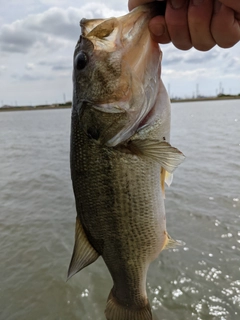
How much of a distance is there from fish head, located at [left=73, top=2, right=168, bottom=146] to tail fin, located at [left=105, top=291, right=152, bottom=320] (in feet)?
4.37

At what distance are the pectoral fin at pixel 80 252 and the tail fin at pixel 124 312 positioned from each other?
1.63 ft

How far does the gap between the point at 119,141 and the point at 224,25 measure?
87 centimetres

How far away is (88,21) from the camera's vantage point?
1933 mm

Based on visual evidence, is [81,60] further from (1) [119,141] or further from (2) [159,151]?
(2) [159,151]

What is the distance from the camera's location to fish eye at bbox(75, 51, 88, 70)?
6.26 ft

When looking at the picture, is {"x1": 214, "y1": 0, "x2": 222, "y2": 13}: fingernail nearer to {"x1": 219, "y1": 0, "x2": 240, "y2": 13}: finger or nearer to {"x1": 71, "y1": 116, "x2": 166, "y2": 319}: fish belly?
{"x1": 219, "y1": 0, "x2": 240, "y2": 13}: finger

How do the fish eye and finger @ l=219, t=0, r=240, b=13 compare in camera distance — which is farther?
the fish eye

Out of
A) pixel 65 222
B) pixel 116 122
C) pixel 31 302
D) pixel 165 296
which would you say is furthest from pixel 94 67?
pixel 65 222

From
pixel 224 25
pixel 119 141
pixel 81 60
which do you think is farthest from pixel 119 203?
pixel 224 25

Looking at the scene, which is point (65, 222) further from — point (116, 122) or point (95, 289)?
point (116, 122)

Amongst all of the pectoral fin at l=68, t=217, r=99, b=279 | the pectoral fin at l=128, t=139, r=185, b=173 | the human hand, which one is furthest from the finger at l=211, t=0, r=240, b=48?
the pectoral fin at l=68, t=217, r=99, b=279

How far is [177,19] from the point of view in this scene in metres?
1.66

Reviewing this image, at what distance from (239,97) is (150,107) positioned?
104 metres

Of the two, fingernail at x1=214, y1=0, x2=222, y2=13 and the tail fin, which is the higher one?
fingernail at x1=214, y1=0, x2=222, y2=13
